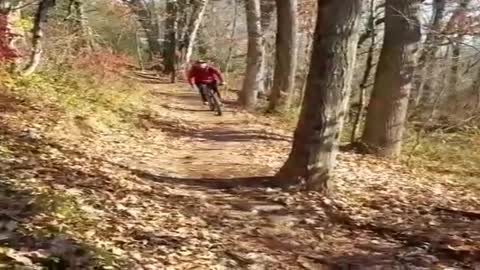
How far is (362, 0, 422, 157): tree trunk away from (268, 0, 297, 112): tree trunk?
6.65 metres

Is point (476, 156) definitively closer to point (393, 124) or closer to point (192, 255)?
point (393, 124)

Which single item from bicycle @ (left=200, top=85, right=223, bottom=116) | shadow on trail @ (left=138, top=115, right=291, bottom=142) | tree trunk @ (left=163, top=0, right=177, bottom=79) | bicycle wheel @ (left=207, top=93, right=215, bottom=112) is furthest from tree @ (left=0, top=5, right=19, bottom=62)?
tree trunk @ (left=163, top=0, right=177, bottom=79)

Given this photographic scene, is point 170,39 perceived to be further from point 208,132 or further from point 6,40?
point 6,40

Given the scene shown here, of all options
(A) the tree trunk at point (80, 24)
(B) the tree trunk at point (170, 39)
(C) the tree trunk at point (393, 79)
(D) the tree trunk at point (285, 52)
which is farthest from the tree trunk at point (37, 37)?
(B) the tree trunk at point (170, 39)

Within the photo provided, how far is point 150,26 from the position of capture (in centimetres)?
4034

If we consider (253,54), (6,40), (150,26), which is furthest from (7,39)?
(150,26)

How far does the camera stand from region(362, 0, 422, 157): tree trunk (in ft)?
41.5

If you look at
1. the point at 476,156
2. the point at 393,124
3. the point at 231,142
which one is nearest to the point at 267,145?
the point at 231,142

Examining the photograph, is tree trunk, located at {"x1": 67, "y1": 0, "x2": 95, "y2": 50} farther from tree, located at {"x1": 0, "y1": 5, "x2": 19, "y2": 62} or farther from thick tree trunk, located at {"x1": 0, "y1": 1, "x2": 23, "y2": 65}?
tree, located at {"x1": 0, "y1": 5, "x2": 19, "y2": 62}

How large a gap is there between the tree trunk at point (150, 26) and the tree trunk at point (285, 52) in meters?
13.4

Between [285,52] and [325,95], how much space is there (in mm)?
11289

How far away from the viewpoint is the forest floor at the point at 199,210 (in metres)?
6.28

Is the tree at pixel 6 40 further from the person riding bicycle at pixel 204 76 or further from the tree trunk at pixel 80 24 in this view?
the person riding bicycle at pixel 204 76

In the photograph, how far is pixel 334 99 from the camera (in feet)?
29.0
